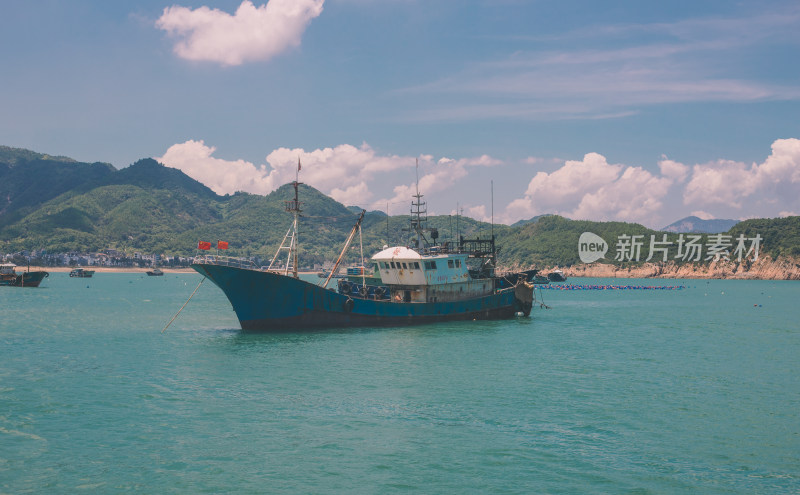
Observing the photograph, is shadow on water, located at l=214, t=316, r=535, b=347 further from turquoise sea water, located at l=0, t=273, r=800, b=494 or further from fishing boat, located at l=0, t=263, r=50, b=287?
fishing boat, located at l=0, t=263, r=50, b=287

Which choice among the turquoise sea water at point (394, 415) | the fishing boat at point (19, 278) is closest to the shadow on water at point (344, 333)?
the turquoise sea water at point (394, 415)

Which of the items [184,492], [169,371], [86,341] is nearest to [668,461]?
[184,492]

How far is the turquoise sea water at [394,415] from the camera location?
16734mm

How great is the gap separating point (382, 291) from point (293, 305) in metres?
9.22

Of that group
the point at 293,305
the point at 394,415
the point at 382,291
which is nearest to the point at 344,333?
the point at 293,305

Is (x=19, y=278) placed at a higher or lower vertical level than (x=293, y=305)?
higher

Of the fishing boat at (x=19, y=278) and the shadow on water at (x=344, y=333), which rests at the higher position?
the fishing boat at (x=19, y=278)

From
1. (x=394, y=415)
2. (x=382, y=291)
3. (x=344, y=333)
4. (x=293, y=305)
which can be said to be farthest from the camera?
(x=382, y=291)

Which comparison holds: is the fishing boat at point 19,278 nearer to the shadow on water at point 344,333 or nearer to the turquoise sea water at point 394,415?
the turquoise sea water at point 394,415

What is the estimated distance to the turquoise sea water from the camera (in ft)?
54.9

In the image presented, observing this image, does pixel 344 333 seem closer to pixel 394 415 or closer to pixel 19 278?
pixel 394 415

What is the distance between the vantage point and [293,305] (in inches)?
1784

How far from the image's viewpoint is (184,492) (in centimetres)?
1554

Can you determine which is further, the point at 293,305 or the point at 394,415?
the point at 293,305
